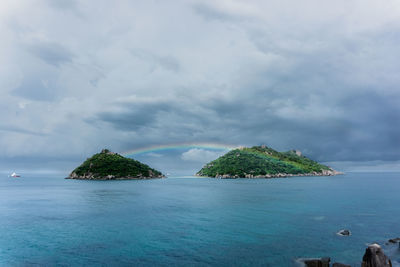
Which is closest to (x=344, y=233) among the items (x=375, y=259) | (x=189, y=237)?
(x=375, y=259)

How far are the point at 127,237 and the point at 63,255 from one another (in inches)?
455

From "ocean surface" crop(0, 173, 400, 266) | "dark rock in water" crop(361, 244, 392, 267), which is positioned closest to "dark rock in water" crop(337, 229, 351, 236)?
"ocean surface" crop(0, 173, 400, 266)

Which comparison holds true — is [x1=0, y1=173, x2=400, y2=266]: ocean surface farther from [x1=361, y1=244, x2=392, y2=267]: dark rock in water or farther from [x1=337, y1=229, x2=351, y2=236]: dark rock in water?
[x1=361, y1=244, x2=392, y2=267]: dark rock in water

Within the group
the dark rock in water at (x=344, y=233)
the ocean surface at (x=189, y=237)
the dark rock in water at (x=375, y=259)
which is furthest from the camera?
the dark rock in water at (x=344, y=233)

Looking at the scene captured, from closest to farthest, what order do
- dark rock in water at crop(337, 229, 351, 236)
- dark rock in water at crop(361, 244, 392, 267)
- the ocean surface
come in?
dark rock in water at crop(361, 244, 392, 267), the ocean surface, dark rock in water at crop(337, 229, 351, 236)

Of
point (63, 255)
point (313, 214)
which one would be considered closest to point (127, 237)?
point (63, 255)

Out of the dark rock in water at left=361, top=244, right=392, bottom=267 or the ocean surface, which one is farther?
the ocean surface

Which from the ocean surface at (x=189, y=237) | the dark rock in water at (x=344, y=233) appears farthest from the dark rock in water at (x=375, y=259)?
the dark rock in water at (x=344, y=233)

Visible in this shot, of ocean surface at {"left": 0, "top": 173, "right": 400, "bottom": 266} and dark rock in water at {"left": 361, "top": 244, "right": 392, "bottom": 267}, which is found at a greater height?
dark rock in water at {"left": 361, "top": 244, "right": 392, "bottom": 267}

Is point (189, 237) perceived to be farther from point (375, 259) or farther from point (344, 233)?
point (344, 233)

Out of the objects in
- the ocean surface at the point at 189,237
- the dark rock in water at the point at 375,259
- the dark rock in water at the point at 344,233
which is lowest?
the ocean surface at the point at 189,237

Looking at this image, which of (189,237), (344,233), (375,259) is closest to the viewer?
(375,259)

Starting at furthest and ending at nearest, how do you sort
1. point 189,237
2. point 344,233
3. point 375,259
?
point 344,233, point 189,237, point 375,259

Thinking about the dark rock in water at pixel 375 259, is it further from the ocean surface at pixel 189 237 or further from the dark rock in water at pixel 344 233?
the dark rock in water at pixel 344 233
